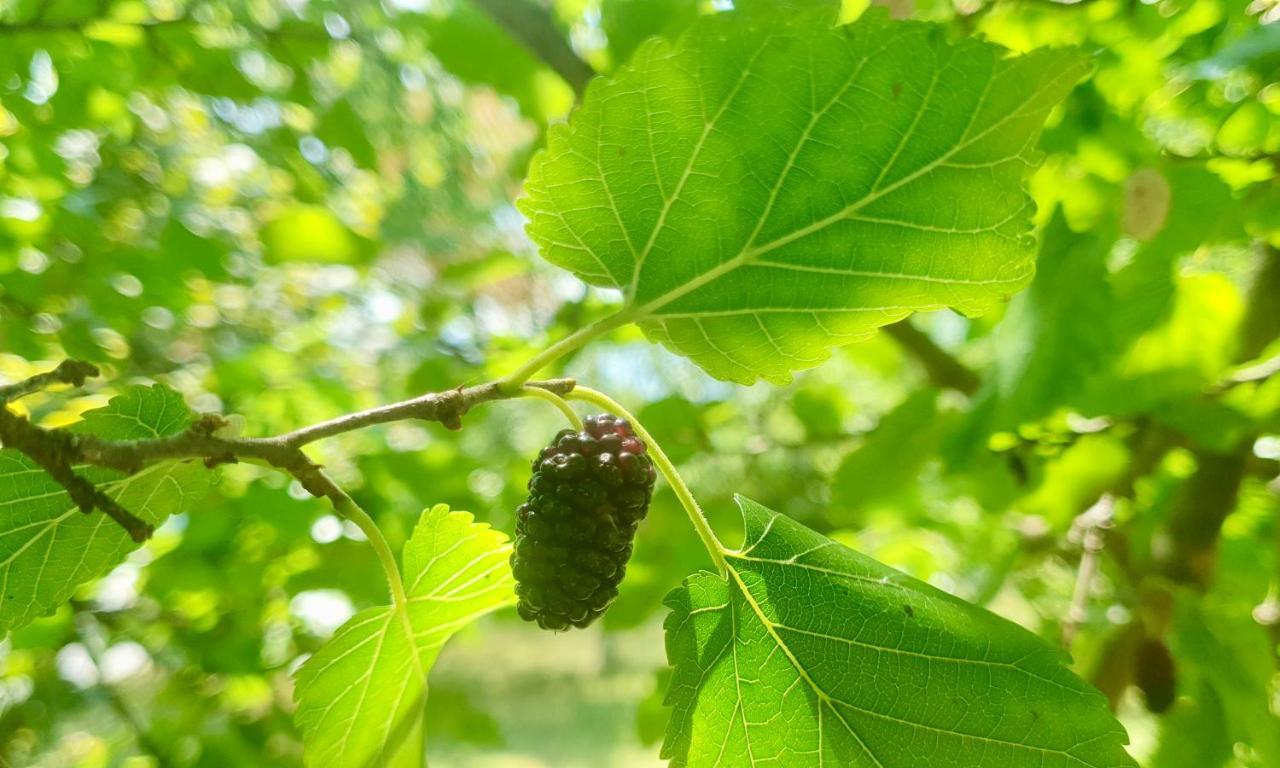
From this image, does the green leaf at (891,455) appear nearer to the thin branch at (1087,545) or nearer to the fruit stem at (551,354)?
the thin branch at (1087,545)

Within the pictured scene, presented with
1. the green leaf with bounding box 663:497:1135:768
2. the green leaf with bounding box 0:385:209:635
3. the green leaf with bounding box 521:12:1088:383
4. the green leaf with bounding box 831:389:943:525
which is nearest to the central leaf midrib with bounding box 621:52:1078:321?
the green leaf with bounding box 521:12:1088:383

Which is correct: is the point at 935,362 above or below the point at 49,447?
below

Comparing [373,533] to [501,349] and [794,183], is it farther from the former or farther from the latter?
[501,349]

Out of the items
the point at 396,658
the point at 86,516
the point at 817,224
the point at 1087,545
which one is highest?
the point at 817,224

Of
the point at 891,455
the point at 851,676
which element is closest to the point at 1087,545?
the point at 891,455

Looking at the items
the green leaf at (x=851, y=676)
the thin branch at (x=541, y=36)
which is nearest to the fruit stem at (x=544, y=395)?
the green leaf at (x=851, y=676)
